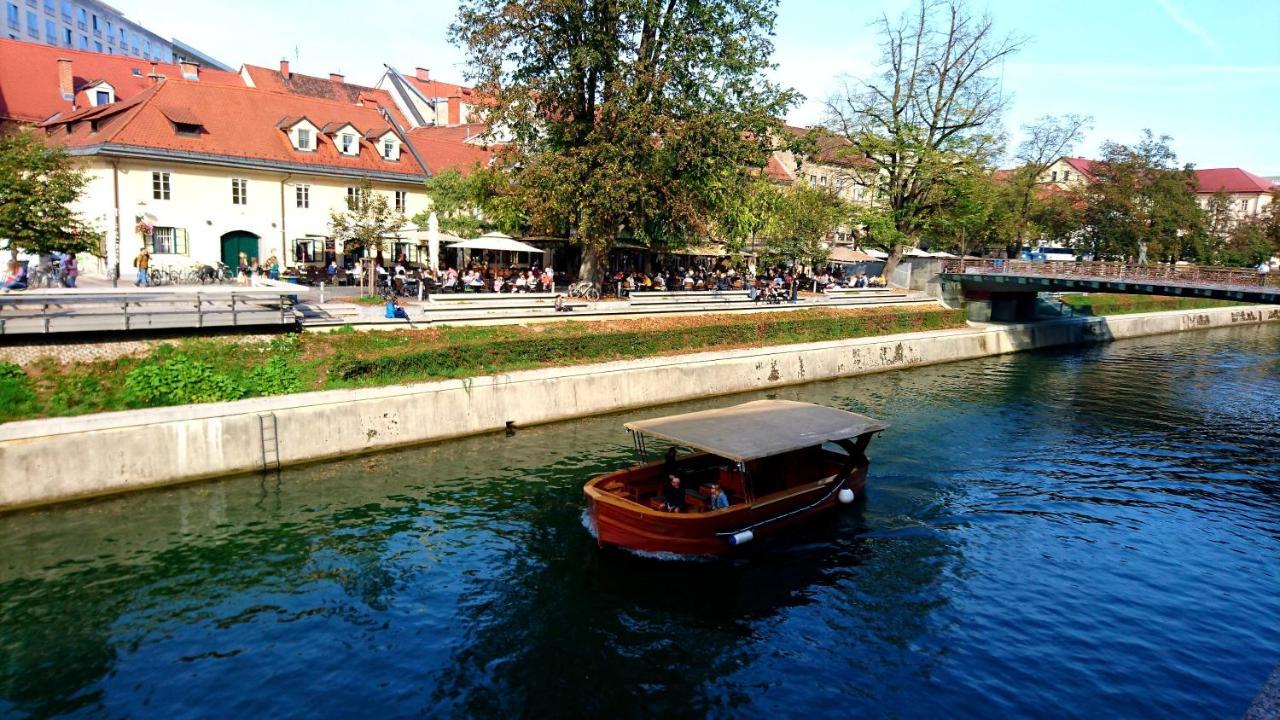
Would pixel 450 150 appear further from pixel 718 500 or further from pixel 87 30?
pixel 87 30

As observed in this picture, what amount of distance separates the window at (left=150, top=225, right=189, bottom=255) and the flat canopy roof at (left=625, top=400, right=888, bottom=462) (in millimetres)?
33148

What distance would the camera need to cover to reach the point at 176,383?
79.2 ft

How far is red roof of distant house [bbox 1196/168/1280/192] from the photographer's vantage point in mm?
119750

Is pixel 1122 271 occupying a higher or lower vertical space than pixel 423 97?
lower

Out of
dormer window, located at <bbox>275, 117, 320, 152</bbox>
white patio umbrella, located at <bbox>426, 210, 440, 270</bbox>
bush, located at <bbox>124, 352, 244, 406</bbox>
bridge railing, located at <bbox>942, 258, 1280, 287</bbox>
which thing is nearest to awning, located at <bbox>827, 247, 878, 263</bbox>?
bridge railing, located at <bbox>942, 258, 1280, 287</bbox>

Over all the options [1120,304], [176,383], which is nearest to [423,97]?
[176,383]

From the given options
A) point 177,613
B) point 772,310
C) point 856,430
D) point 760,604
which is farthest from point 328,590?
point 772,310

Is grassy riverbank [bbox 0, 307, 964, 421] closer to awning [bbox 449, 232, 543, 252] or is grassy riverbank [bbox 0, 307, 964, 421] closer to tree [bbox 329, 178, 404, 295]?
awning [bbox 449, 232, 543, 252]

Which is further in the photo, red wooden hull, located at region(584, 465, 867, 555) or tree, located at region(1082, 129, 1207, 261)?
tree, located at region(1082, 129, 1207, 261)

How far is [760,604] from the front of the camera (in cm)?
1739

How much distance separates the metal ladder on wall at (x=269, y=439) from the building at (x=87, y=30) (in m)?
57.5

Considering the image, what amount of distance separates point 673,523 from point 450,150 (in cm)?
4350

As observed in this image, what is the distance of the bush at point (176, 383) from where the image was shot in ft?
77.4

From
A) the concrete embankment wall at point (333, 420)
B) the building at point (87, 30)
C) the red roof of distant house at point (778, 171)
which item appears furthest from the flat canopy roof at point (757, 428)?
the building at point (87, 30)
